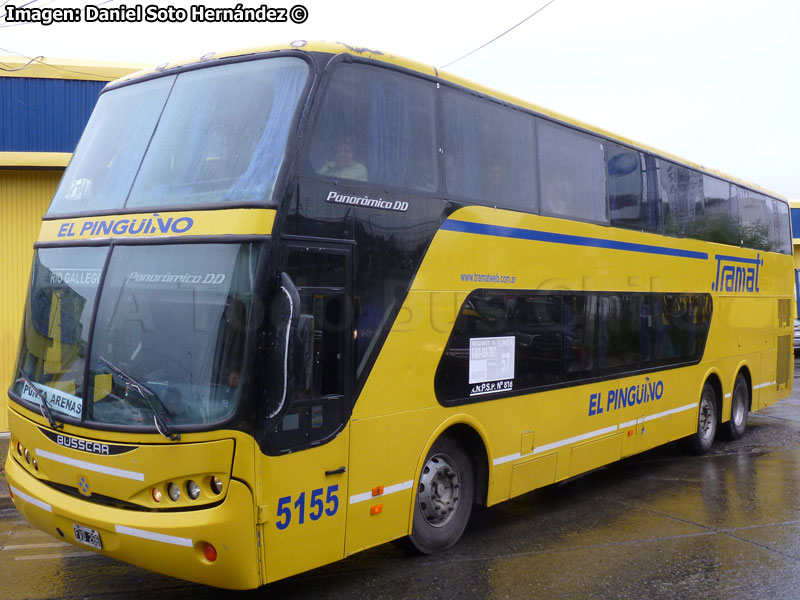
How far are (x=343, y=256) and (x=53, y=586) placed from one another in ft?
10.8

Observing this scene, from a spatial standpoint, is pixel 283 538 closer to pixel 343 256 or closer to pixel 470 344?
pixel 343 256

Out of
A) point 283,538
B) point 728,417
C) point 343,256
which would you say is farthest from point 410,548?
point 728,417

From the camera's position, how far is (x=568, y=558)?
265 inches

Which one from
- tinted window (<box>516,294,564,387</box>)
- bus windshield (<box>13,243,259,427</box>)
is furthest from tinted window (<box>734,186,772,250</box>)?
bus windshield (<box>13,243,259,427</box>)

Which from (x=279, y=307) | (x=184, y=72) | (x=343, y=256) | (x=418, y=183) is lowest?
(x=279, y=307)

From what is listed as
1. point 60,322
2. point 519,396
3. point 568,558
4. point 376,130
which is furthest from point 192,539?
point 519,396

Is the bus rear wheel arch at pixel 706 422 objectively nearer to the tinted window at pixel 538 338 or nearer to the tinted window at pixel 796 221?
the tinted window at pixel 538 338

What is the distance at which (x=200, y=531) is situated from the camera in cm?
471

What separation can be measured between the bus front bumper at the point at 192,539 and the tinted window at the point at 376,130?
7.62ft

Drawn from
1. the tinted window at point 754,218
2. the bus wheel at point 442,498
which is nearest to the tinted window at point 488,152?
the bus wheel at point 442,498

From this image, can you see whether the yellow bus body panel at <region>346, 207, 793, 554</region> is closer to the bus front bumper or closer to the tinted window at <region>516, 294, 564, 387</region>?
the tinted window at <region>516, 294, 564, 387</region>

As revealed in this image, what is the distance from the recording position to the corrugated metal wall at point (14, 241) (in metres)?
11.6

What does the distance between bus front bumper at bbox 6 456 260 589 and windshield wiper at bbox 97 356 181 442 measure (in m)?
0.49

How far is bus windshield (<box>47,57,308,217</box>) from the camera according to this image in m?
5.21
